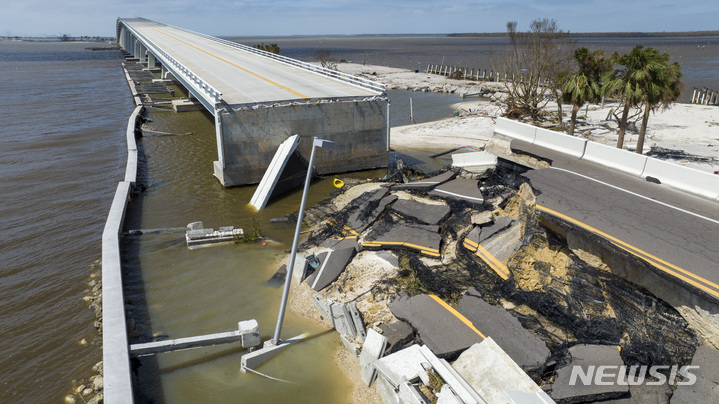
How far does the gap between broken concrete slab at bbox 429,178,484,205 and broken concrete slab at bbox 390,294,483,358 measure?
510 cm

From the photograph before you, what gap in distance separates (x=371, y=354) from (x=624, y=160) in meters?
10.00

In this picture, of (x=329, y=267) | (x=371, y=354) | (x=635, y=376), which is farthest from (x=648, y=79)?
(x=371, y=354)

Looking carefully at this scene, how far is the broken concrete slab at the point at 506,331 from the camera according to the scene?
310 inches

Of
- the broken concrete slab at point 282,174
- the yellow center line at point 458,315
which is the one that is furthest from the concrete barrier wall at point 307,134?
the yellow center line at point 458,315

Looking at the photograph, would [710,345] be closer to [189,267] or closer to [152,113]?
[189,267]

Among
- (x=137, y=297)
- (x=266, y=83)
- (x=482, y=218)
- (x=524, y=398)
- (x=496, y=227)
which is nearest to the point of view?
(x=524, y=398)

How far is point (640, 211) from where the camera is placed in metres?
10.2

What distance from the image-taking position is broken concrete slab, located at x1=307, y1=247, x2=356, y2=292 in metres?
11.6

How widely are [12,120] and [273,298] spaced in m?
35.2

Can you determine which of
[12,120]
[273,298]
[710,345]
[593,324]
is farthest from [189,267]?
[12,120]

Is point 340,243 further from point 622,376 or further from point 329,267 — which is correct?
point 622,376

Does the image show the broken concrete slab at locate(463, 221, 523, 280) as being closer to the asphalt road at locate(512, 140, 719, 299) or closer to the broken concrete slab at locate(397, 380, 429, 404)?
the asphalt road at locate(512, 140, 719, 299)

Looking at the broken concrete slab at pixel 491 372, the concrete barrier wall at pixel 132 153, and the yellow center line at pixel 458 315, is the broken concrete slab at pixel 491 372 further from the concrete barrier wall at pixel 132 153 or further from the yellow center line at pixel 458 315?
the concrete barrier wall at pixel 132 153

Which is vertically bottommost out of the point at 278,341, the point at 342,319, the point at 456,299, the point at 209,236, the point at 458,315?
the point at 278,341
